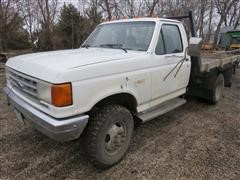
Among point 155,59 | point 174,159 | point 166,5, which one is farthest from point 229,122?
point 166,5

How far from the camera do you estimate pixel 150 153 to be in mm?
3389

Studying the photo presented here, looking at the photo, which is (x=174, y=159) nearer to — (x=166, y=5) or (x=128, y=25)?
(x=128, y=25)

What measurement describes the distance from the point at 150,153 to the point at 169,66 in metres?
1.51

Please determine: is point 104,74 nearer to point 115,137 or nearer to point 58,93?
point 58,93

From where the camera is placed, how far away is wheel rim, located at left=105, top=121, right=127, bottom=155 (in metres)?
2.98

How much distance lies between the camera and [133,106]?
3.31 meters

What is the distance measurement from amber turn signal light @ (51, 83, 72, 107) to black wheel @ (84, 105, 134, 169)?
0.55 metres

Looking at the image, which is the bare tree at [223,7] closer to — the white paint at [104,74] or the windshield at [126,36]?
the windshield at [126,36]

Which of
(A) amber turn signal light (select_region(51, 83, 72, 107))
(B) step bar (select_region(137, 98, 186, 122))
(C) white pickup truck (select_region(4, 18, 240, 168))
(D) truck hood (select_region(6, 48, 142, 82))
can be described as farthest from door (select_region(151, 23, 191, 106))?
(A) amber turn signal light (select_region(51, 83, 72, 107))

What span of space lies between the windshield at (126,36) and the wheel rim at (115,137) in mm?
1296

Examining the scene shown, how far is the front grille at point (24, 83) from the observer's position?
2.63m

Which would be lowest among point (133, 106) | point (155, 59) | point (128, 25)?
point (133, 106)

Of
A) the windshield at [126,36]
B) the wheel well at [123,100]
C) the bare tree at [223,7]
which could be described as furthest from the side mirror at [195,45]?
the bare tree at [223,7]

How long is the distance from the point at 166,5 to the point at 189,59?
17209 millimetres
